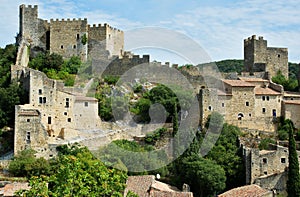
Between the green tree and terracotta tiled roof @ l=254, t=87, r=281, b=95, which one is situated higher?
terracotta tiled roof @ l=254, t=87, r=281, b=95

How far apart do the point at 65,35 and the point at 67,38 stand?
1.11ft

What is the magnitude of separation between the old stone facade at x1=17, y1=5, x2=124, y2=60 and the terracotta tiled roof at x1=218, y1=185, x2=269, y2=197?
67.5ft

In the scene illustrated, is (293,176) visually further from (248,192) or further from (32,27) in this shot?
(32,27)

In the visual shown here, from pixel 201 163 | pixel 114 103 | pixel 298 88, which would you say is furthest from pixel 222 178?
pixel 298 88

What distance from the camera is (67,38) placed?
1999 inches

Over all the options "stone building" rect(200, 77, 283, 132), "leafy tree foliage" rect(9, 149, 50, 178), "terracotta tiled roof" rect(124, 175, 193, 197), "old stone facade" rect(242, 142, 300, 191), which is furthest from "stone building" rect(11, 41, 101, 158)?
"old stone facade" rect(242, 142, 300, 191)

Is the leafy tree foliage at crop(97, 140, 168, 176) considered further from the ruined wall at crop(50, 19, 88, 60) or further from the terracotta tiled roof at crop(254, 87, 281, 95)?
the ruined wall at crop(50, 19, 88, 60)

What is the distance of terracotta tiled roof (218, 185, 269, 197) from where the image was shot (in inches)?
1324

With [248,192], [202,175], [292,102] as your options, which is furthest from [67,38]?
[248,192]

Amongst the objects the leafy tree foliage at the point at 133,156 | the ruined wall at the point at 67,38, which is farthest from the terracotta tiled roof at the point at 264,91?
the ruined wall at the point at 67,38

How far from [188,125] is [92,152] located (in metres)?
8.06

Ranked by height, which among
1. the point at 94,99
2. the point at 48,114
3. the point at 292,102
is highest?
the point at 94,99

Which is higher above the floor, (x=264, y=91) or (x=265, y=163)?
(x=264, y=91)

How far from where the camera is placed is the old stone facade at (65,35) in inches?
1991
